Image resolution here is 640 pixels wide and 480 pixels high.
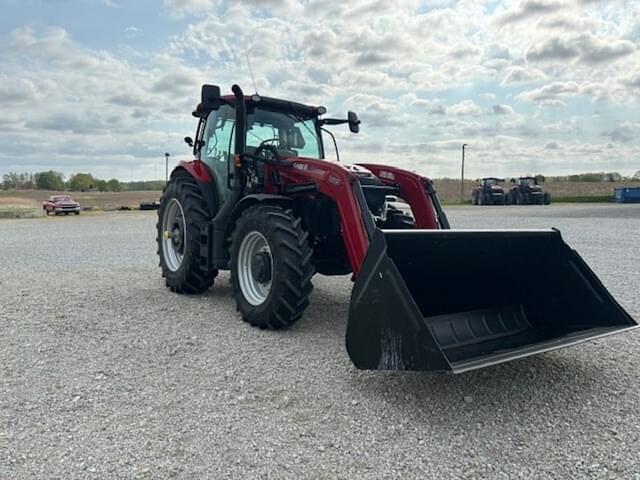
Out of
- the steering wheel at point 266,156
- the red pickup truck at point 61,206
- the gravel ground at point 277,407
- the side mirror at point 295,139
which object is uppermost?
the side mirror at point 295,139

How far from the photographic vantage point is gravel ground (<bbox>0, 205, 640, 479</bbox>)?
2607 millimetres

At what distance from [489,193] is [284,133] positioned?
114 feet

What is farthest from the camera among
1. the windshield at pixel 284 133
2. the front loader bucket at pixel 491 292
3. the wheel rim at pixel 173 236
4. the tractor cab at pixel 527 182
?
the tractor cab at pixel 527 182

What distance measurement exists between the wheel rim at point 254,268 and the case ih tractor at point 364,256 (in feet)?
0.04

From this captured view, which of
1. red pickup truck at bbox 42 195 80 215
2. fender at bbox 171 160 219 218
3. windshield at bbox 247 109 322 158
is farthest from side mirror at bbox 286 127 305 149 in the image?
red pickup truck at bbox 42 195 80 215

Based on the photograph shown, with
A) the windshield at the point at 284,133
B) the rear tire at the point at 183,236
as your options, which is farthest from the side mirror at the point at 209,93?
the rear tire at the point at 183,236

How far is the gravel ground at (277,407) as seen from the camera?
8.55 ft

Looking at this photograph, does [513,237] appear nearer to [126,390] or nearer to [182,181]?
Answer: [126,390]

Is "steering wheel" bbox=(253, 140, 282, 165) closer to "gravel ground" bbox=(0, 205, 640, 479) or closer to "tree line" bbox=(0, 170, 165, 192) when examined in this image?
"gravel ground" bbox=(0, 205, 640, 479)

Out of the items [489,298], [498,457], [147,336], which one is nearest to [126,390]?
[147,336]

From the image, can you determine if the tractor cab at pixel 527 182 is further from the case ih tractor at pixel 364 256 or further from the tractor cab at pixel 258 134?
the case ih tractor at pixel 364 256

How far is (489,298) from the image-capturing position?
171 inches

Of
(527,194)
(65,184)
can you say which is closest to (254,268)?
(527,194)

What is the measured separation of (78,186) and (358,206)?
271ft
